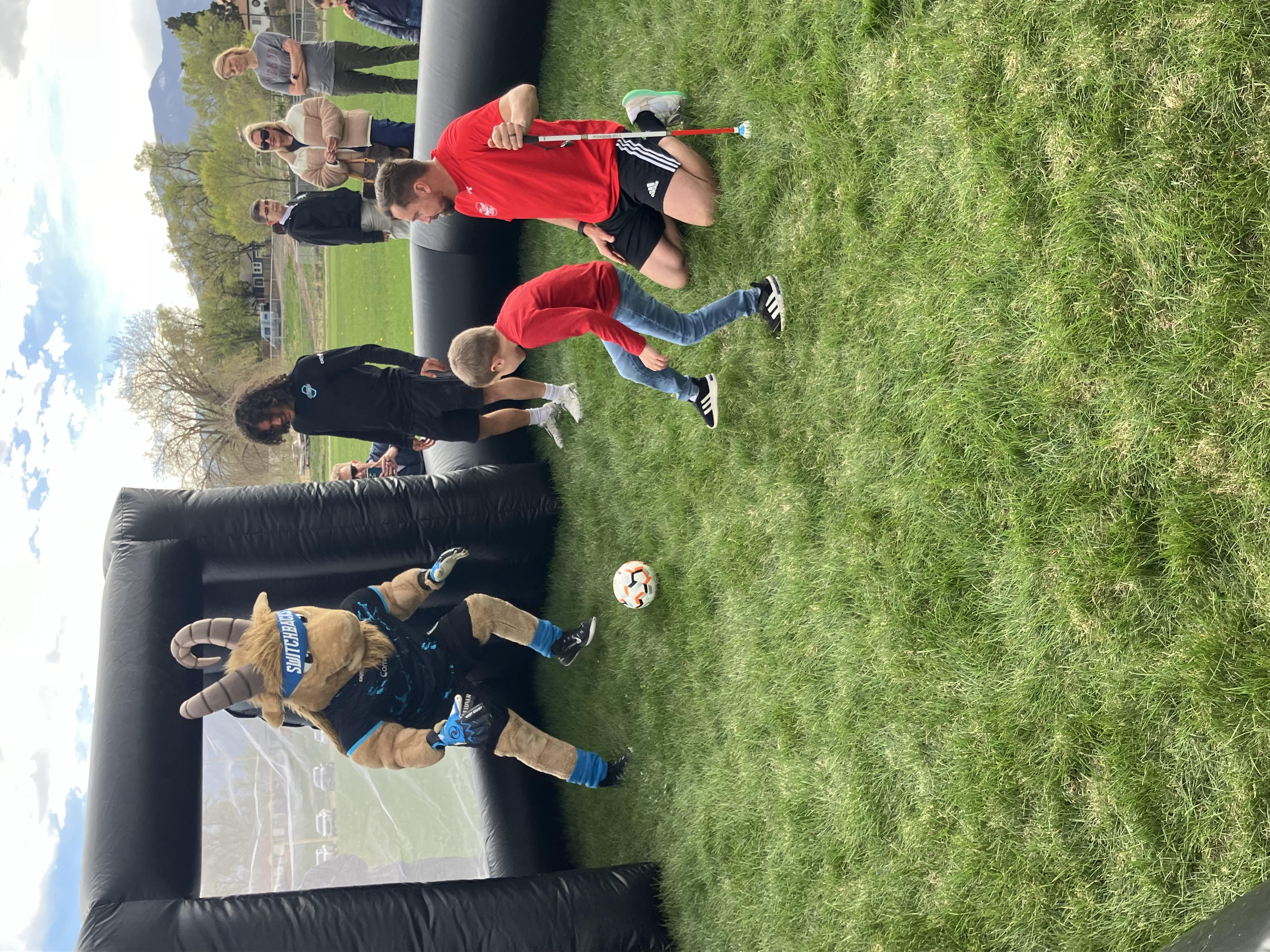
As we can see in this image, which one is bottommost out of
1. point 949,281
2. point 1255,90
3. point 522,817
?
point 522,817

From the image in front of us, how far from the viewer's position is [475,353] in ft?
14.1

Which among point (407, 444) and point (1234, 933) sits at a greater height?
point (407, 444)

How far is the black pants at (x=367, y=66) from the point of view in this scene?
679 cm

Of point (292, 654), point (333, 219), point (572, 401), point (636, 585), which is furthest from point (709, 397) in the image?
point (333, 219)

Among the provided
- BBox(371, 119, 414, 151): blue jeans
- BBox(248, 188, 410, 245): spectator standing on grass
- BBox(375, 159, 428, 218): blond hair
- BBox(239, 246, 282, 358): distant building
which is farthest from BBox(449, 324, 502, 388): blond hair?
BBox(239, 246, 282, 358): distant building

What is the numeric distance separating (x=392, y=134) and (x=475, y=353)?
318 cm

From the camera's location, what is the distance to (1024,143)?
279 cm

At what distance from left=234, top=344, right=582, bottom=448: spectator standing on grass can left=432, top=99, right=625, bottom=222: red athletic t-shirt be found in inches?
70.9

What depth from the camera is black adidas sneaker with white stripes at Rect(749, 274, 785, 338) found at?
12.9 feet

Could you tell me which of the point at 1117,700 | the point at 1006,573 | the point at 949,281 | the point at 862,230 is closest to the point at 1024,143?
the point at 949,281

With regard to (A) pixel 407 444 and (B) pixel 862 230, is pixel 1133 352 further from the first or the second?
(A) pixel 407 444

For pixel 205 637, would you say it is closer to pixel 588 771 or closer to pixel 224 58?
pixel 588 771

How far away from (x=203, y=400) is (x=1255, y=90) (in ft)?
34.4

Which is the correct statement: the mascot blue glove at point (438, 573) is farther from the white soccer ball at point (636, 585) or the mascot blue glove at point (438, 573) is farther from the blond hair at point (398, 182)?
the blond hair at point (398, 182)
